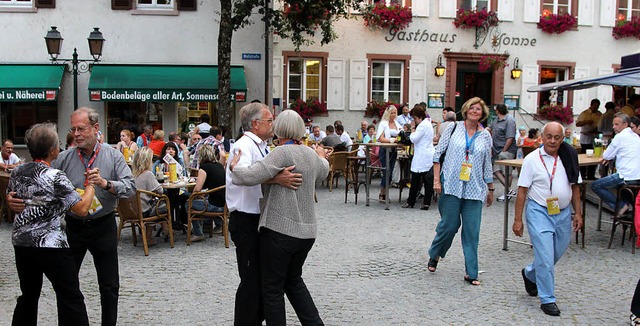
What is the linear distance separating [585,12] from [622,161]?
554 inches

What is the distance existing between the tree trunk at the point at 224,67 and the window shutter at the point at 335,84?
4053mm

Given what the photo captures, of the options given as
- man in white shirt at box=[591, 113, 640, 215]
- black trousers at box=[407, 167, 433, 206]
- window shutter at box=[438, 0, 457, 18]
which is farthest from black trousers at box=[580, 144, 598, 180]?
window shutter at box=[438, 0, 457, 18]

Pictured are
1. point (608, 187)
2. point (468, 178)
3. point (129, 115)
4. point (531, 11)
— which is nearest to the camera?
point (468, 178)

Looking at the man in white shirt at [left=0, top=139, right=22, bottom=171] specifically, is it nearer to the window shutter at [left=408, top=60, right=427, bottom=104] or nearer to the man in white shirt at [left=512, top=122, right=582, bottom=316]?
the man in white shirt at [left=512, top=122, right=582, bottom=316]

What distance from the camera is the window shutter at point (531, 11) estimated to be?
20.6m

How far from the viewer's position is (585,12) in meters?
21.0

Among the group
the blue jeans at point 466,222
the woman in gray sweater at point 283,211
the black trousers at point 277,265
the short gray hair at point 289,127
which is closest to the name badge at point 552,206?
the blue jeans at point 466,222

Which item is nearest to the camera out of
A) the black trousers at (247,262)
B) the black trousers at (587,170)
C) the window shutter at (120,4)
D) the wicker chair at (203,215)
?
the black trousers at (247,262)

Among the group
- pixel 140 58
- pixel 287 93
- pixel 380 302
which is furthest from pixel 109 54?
pixel 380 302

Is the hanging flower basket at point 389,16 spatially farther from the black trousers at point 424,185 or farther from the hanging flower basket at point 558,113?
the black trousers at point 424,185

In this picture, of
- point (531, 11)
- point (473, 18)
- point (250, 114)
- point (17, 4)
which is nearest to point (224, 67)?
point (17, 4)

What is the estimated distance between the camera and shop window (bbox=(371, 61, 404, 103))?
2034 centimetres

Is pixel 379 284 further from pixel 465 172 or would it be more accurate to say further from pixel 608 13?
pixel 608 13

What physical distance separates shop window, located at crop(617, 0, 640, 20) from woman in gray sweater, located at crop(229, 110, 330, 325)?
20.1 meters
